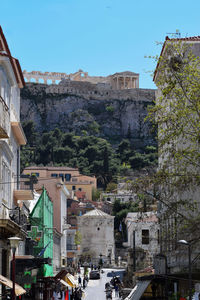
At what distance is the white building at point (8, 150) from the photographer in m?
24.1

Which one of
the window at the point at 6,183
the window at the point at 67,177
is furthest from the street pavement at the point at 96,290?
the window at the point at 67,177

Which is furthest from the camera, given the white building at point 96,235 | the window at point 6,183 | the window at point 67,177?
the window at point 67,177

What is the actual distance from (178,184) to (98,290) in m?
39.2

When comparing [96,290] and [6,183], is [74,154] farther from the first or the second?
[6,183]

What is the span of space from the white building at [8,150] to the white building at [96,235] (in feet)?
266

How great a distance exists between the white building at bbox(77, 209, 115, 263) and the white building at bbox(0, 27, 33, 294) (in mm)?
81187

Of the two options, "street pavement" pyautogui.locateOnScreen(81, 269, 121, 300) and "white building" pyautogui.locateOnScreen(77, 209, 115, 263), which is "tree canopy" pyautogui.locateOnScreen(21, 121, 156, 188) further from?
"street pavement" pyautogui.locateOnScreen(81, 269, 121, 300)

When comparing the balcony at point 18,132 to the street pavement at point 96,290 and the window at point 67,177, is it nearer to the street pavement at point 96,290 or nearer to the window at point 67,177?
the street pavement at point 96,290

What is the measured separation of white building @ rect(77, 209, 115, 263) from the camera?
372 ft

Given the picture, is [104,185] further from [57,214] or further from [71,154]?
[57,214]

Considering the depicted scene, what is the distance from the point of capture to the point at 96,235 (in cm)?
11419

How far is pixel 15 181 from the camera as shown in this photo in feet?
108

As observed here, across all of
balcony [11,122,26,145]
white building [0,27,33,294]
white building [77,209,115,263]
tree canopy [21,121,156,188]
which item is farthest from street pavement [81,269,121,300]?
tree canopy [21,121,156,188]

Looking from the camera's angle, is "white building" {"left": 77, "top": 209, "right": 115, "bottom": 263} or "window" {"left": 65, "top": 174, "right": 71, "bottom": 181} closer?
"white building" {"left": 77, "top": 209, "right": 115, "bottom": 263}
